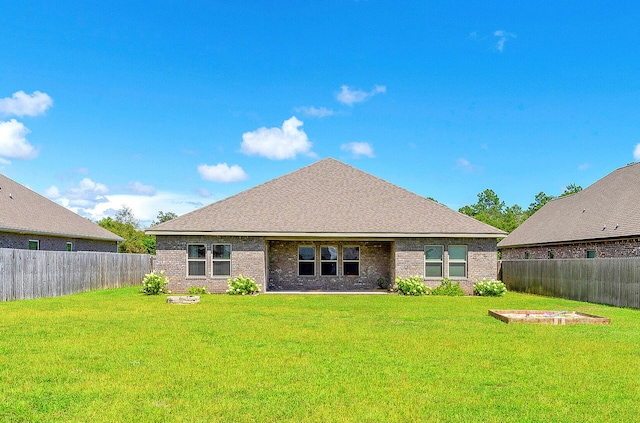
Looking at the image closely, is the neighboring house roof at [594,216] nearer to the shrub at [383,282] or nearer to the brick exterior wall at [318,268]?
the shrub at [383,282]

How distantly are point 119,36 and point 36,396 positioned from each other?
2024 centimetres

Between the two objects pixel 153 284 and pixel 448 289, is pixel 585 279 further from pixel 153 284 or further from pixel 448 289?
pixel 153 284

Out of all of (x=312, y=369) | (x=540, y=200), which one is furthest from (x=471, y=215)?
(x=312, y=369)

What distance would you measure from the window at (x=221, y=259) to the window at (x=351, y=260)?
18.5 feet

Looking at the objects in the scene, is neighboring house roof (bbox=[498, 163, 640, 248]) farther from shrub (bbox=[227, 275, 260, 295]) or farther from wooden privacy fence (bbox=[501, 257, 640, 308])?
shrub (bbox=[227, 275, 260, 295])

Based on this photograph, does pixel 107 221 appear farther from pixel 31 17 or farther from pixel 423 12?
pixel 423 12

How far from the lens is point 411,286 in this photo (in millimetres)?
22391

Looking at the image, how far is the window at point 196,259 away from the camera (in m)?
23.0

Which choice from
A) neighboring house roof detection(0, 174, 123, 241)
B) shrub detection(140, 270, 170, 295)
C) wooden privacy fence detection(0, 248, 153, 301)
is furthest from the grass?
neighboring house roof detection(0, 174, 123, 241)

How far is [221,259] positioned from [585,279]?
15.3m

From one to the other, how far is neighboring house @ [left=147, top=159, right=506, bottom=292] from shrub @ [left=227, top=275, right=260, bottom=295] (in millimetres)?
508

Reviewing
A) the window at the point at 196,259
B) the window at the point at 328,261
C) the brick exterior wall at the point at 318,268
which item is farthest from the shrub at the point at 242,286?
the window at the point at 328,261

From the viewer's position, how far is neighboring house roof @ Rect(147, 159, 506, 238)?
22797mm

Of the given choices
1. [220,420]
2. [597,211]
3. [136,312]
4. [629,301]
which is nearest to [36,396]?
[220,420]
